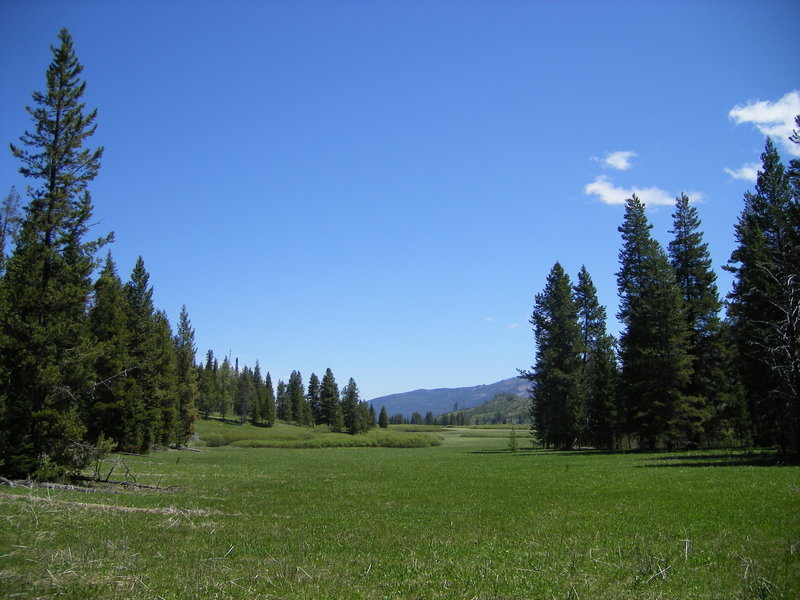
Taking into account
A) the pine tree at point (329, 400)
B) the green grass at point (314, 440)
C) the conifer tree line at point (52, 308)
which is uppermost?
the conifer tree line at point (52, 308)

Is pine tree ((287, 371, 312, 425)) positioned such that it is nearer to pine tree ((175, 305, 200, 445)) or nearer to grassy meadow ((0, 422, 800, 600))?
pine tree ((175, 305, 200, 445))

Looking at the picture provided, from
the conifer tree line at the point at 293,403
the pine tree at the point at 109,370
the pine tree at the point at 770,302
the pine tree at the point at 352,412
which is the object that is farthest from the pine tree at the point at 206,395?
the pine tree at the point at 770,302

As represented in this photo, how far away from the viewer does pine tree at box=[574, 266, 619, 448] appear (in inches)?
1977

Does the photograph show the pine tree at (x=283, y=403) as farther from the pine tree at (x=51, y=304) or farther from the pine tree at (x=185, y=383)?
the pine tree at (x=51, y=304)

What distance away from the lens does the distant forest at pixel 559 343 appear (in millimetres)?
22344

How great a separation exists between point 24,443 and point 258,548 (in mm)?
16141

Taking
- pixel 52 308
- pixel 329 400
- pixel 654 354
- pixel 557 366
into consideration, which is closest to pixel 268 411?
pixel 329 400

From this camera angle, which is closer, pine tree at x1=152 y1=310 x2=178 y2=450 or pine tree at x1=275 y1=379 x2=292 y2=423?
pine tree at x1=152 y1=310 x2=178 y2=450

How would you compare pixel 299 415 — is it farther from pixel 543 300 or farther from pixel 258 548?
pixel 258 548

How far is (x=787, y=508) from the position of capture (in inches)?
536

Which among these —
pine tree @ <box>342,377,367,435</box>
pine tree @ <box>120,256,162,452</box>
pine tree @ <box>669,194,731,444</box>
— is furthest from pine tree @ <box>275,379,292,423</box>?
pine tree @ <box>669,194,731,444</box>

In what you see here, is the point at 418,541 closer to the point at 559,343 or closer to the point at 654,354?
the point at 654,354

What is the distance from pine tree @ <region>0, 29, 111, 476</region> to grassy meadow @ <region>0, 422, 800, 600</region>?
3.72m

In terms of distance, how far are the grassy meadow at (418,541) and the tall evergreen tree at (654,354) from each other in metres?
21.8
